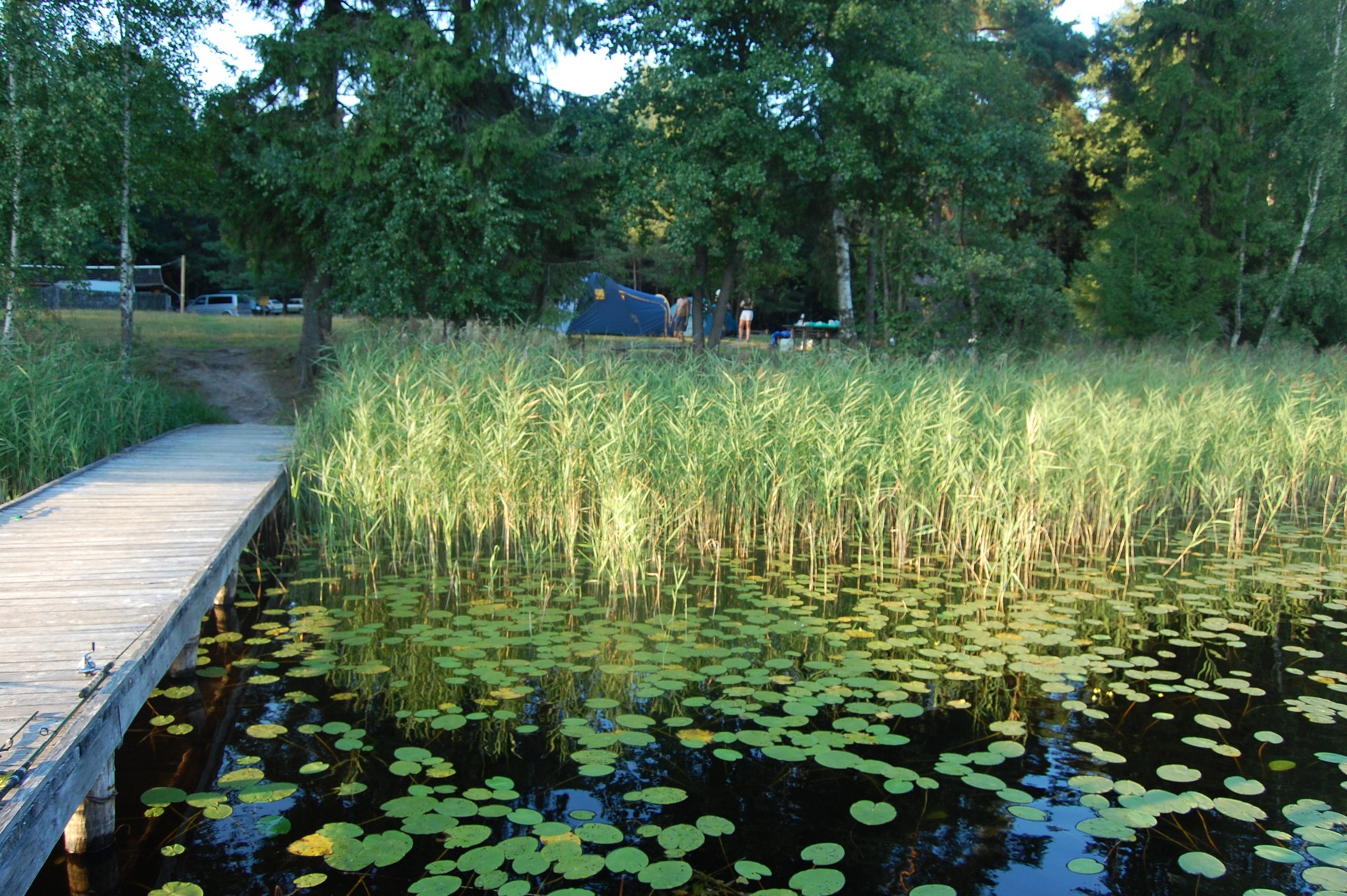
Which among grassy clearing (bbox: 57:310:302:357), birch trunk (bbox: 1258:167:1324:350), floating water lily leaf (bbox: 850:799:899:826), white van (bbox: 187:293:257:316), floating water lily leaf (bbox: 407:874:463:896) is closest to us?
floating water lily leaf (bbox: 407:874:463:896)

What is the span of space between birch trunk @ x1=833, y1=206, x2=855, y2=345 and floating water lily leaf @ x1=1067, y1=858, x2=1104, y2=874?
14.4 metres

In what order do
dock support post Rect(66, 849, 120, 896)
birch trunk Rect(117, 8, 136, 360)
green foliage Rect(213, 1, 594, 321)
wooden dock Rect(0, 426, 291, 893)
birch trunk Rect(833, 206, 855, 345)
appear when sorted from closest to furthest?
1. wooden dock Rect(0, 426, 291, 893)
2. dock support post Rect(66, 849, 120, 896)
3. birch trunk Rect(117, 8, 136, 360)
4. green foliage Rect(213, 1, 594, 321)
5. birch trunk Rect(833, 206, 855, 345)

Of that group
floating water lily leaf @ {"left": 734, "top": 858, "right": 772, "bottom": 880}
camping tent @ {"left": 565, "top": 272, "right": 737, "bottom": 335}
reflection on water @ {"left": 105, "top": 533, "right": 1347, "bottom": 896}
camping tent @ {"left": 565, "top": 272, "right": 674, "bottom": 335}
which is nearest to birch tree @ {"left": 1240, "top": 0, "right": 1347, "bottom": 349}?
camping tent @ {"left": 565, "top": 272, "right": 737, "bottom": 335}

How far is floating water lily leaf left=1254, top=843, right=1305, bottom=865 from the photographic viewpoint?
3.09 m

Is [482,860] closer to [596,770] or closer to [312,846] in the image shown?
[312,846]

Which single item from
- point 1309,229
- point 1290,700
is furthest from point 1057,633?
point 1309,229

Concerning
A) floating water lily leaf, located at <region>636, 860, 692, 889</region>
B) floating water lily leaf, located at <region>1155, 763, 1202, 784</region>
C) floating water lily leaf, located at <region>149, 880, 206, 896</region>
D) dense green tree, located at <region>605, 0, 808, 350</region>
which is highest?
dense green tree, located at <region>605, 0, 808, 350</region>

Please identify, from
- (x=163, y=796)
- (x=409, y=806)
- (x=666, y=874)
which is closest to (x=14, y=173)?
(x=163, y=796)

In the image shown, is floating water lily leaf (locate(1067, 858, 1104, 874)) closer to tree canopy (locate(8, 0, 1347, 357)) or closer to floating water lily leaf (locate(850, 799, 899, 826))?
floating water lily leaf (locate(850, 799, 899, 826))

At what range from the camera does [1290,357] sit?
1451 cm

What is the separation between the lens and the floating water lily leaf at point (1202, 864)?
3.03 meters

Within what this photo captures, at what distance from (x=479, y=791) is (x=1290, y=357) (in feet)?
49.0

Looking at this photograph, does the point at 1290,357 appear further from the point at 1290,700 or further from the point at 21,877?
the point at 21,877

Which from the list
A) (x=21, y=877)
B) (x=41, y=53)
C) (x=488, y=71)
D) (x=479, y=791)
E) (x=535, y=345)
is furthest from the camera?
(x=488, y=71)
